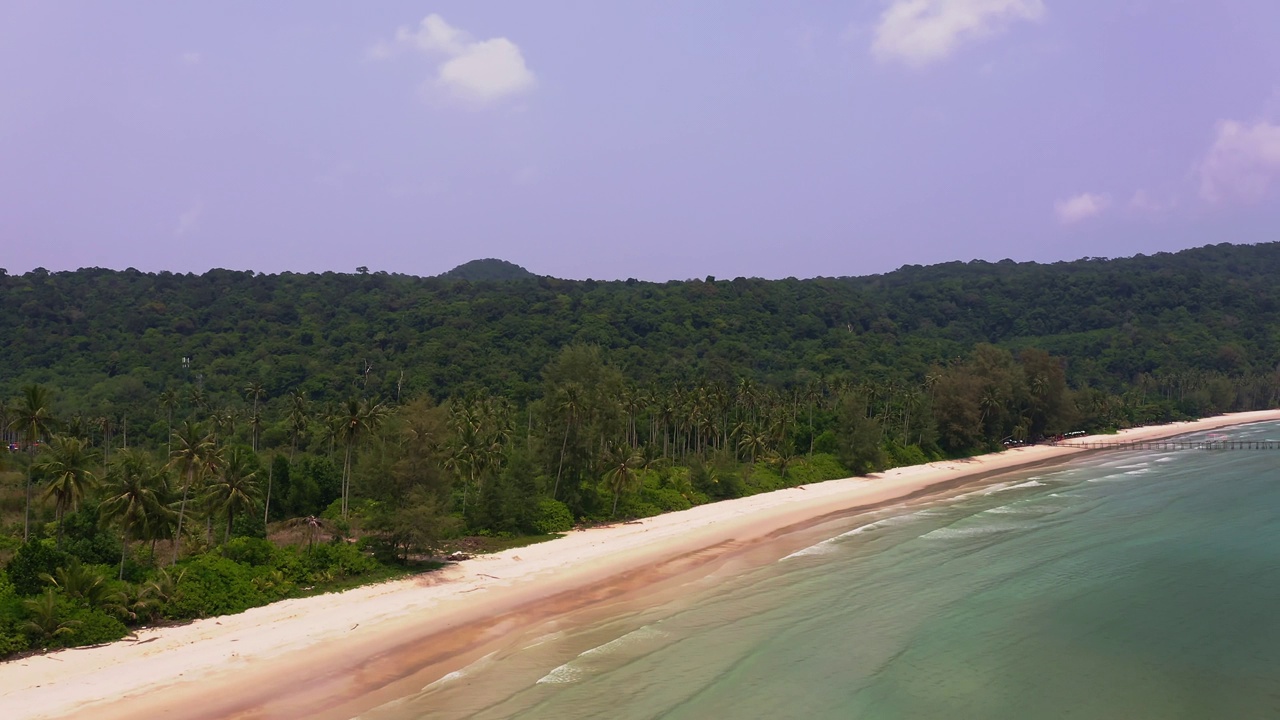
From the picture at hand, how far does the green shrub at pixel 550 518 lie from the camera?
4991 cm

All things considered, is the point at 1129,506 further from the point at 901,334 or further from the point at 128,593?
the point at 901,334

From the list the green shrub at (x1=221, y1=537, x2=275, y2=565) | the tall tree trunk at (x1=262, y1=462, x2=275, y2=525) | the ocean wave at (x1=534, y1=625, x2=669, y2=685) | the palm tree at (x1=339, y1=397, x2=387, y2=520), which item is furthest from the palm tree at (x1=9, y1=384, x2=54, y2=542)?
the ocean wave at (x1=534, y1=625, x2=669, y2=685)

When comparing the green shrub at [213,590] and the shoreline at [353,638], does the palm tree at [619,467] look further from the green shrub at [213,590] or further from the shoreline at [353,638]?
the green shrub at [213,590]

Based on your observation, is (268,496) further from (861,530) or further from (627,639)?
(861,530)

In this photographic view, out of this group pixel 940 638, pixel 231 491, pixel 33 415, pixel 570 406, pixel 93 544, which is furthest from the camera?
pixel 570 406

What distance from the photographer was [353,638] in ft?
98.6

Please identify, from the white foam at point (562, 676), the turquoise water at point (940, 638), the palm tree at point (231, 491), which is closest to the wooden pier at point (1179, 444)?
the turquoise water at point (940, 638)

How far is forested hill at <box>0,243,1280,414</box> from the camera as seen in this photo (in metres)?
113

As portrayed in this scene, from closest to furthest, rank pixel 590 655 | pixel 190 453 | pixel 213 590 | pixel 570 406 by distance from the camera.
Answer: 1. pixel 590 655
2. pixel 213 590
3. pixel 190 453
4. pixel 570 406

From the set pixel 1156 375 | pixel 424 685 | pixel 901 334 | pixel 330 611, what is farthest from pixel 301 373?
pixel 1156 375

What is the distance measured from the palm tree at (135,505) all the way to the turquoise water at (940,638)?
15651mm

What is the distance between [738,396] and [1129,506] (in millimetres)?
37099

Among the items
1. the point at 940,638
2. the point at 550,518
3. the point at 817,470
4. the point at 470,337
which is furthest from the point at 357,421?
the point at 470,337

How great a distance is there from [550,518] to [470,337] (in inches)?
3375
